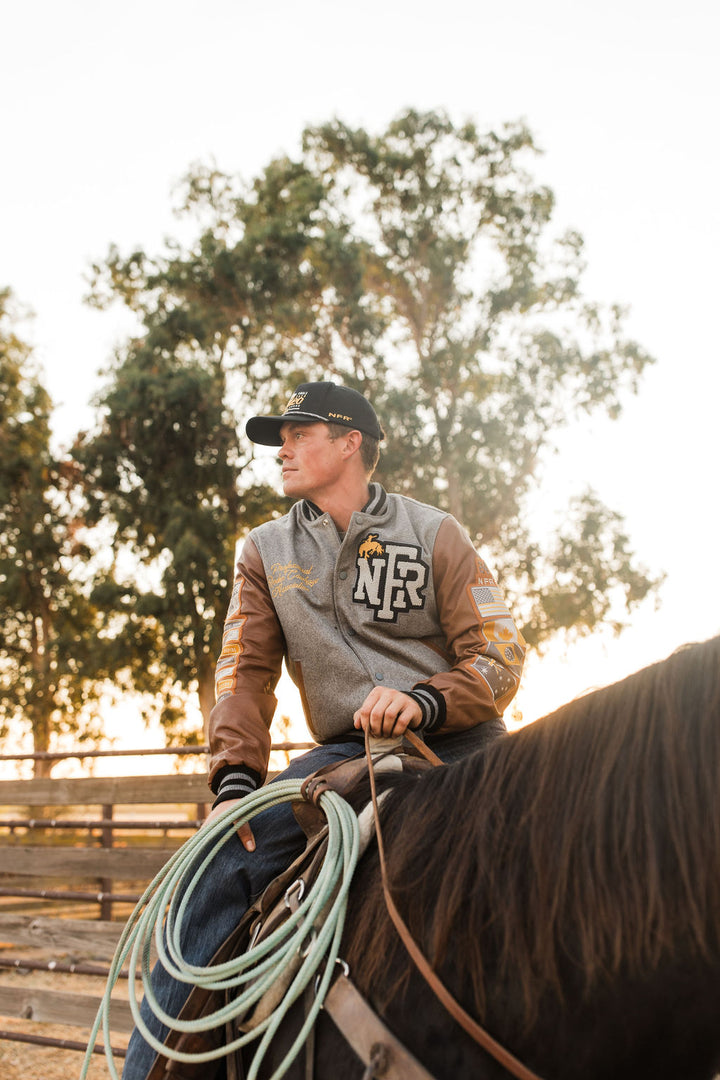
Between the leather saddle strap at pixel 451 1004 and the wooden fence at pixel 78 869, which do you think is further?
the wooden fence at pixel 78 869

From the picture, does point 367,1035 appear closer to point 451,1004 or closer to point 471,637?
point 451,1004

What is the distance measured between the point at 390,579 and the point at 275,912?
946 mm

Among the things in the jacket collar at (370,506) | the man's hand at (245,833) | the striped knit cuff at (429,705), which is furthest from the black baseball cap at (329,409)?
the man's hand at (245,833)

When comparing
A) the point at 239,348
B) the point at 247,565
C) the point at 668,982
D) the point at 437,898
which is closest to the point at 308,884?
the point at 437,898

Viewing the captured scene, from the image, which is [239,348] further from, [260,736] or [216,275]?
[260,736]

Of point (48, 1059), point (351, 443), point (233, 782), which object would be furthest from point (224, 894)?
point (48, 1059)

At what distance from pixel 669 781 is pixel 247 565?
149cm

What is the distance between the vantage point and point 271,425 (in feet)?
8.59

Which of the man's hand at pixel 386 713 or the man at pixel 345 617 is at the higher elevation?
the man at pixel 345 617

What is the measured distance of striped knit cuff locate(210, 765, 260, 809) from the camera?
208 cm

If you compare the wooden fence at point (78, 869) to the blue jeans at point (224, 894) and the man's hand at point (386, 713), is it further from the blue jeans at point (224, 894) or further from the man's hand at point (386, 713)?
the man's hand at point (386, 713)

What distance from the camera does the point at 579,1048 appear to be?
120 cm

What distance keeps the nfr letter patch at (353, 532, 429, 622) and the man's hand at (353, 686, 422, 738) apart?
1.59 feet

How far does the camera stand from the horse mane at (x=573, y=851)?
1.13 m
